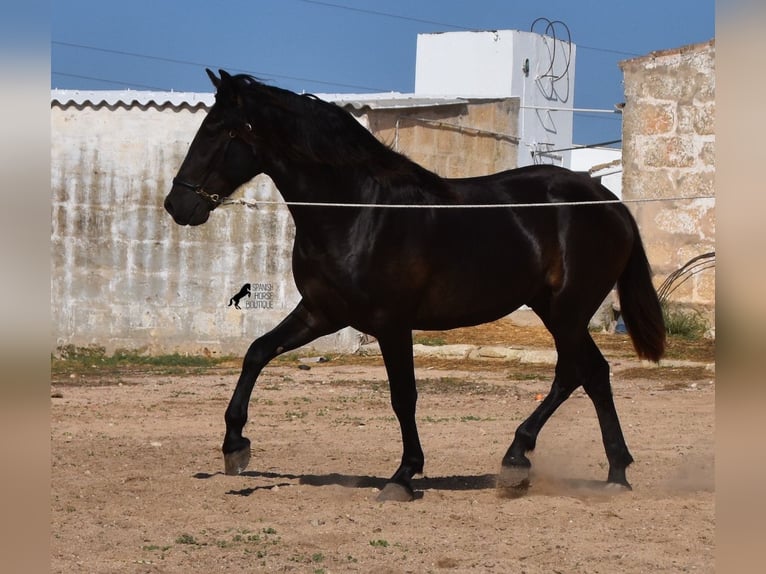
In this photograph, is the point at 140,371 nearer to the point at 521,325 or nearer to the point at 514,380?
the point at 514,380

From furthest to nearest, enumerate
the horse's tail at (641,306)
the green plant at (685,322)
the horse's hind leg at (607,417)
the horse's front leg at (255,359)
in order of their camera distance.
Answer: the green plant at (685,322), the horse's tail at (641,306), the horse's hind leg at (607,417), the horse's front leg at (255,359)

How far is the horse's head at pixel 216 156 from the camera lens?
614 cm

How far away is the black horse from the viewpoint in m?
6.12

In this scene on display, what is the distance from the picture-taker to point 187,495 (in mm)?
6250

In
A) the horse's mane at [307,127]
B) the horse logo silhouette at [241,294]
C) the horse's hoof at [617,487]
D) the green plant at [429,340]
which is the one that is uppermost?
the horse's mane at [307,127]

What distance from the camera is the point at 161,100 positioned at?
627 inches

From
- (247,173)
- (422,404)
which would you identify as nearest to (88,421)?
(422,404)

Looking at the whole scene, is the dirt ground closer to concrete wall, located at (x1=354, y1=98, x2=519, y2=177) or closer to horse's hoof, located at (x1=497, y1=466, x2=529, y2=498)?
horse's hoof, located at (x1=497, y1=466, x2=529, y2=498)

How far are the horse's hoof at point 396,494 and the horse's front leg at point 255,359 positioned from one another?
2.70 ft

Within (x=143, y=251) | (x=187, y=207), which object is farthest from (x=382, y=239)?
(x=143, y=251)

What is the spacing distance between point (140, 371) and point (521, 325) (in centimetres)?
627

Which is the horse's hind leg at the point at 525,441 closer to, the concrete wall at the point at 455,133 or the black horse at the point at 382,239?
the black horse at the point at 382,239

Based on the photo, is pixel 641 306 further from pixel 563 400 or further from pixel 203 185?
pixel 203 185

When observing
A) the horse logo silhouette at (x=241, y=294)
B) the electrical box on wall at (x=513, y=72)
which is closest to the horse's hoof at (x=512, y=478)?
the horse logo silhouette at (x=241, y=294)
